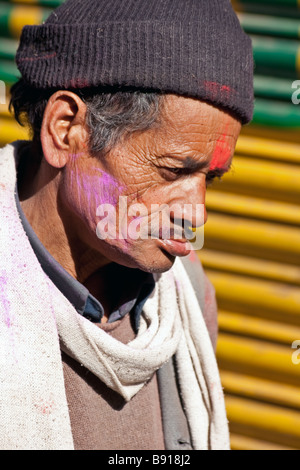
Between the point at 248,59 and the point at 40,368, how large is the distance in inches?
44.2

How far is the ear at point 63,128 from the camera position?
167cm

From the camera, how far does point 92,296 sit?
1.74 meters

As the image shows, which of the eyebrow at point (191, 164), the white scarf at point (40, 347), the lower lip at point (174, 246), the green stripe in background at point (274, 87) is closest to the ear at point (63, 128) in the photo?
the white scarf at point (40, 347)

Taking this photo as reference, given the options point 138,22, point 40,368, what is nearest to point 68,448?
point 40,368

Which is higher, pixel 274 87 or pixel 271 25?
pixel 271 25

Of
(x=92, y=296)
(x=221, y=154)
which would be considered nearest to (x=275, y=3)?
(x=221, y=154)

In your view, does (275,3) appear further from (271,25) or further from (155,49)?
(155,49)

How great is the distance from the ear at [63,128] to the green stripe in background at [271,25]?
1378 millimetres

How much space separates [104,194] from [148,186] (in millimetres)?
137

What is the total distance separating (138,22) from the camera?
1570 millimetres

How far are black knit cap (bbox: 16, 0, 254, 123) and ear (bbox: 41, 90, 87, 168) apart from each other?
0.17 ft

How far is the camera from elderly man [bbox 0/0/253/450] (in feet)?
5.10

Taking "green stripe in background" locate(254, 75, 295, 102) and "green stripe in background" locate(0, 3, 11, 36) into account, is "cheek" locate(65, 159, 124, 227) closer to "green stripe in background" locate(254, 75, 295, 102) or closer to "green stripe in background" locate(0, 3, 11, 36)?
"green stripe in background" locate(254, 75, 295, 102)
